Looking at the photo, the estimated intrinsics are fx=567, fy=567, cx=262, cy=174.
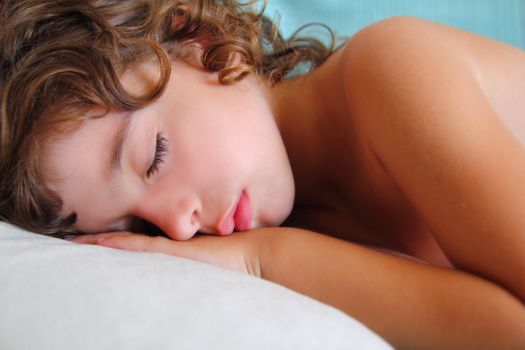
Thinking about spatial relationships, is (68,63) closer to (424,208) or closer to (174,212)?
(174,212)

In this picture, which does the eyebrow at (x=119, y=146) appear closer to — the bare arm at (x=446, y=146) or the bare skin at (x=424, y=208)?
the bare skin at (x=424, y=208)

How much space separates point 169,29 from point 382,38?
32 centimetres

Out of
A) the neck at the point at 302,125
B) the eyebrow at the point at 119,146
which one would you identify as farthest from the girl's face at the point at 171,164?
the neck at the point at 302,125

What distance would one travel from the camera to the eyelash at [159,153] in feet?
2.39

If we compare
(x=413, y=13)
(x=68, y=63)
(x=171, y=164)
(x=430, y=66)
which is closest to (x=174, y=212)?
(x=171, y=164)

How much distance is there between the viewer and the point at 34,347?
1.59ft

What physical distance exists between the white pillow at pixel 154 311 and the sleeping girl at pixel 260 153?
0.15 metres

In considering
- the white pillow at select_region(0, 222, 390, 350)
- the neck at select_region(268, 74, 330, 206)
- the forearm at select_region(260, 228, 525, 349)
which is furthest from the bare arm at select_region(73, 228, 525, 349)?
the neck at select_region(268, 74, 330, 206)

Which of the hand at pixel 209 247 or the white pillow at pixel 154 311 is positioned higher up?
the white pillow at pixel 154 311

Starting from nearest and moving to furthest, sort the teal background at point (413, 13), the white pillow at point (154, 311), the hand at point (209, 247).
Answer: the white pillow at point (154, 311) → the hand at point (209, 247) → the teal background at point (413, 13)

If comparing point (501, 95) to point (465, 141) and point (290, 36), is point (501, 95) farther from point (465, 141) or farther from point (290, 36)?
point (290, 36)

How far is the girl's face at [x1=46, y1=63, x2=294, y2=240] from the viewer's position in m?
0.71

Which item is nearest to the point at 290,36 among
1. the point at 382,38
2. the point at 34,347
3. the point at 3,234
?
the point at 382,38

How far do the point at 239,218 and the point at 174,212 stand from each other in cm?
9
